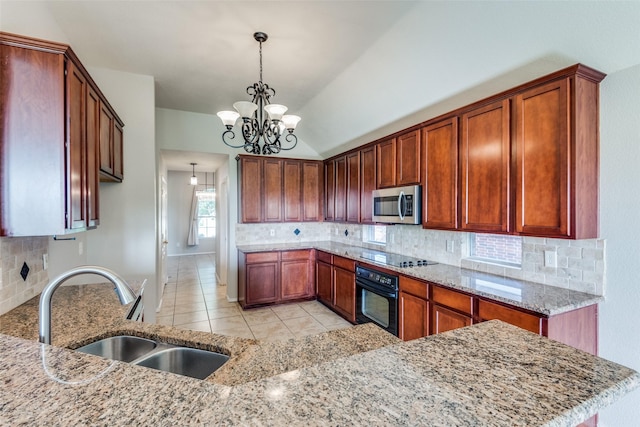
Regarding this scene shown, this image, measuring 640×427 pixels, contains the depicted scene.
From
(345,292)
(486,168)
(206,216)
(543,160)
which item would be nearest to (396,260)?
(345,292)

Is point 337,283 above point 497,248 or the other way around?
the other way around

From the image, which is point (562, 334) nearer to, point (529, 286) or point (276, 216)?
point (529, 286)

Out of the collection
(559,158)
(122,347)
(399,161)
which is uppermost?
(399,161)

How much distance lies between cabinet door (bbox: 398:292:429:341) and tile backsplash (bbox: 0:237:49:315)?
2.92 m

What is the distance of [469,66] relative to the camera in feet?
8.21

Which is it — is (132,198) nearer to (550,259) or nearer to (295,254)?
(295,254)

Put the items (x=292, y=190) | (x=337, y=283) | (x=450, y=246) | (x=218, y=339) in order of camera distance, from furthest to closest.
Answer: (x=292, y=190) < (x=337, y=283) < (x=450, y=246) < (x=218, y=339)

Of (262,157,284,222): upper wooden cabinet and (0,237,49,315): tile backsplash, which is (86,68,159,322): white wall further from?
(262,157,284,222): upper wooden cabinet

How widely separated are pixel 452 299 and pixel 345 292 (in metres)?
1.84

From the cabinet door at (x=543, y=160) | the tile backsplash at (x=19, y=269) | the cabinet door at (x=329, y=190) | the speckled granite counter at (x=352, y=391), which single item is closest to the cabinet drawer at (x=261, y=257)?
the cabinet door at (x=329, y=190)

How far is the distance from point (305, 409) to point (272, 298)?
4244 millimetres

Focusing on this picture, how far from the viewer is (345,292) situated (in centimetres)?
408

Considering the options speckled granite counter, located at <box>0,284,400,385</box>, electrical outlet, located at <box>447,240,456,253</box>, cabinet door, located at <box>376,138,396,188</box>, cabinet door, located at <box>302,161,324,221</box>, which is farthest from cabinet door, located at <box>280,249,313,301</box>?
speckled granite counter, located at <box>0,284,400,385</box>

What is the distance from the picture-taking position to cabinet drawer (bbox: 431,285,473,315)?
2.30 meters
